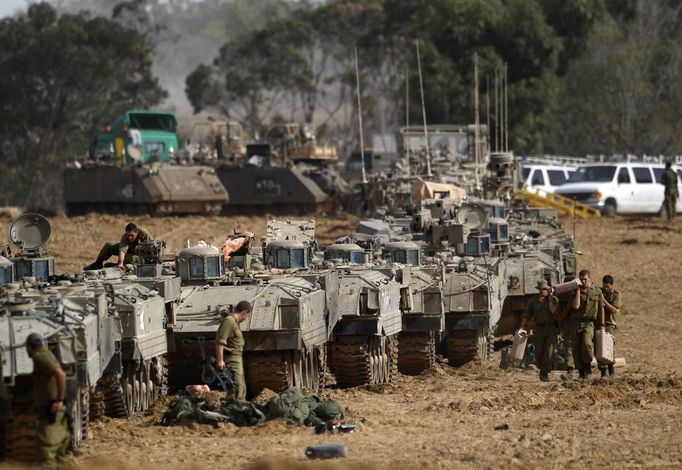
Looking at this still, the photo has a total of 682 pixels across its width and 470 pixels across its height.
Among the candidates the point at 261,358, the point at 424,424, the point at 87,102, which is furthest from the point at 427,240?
the point at 87,102

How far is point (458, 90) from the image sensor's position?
62.9 metres

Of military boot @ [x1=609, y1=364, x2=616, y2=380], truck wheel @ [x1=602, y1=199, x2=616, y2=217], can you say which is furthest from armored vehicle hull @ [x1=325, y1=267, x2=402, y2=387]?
truck wheel @ [x1=602, y1=199, x2=616, y2=217]

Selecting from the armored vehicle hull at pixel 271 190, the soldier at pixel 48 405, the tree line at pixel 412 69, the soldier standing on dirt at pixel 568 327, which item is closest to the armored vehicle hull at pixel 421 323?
the soldier standing on dirt at pixel 568 327

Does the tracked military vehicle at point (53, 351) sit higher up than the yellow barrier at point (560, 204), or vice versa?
the tracked military vehicle at point (53, 351)

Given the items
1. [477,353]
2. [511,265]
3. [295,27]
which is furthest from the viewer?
[295,27]

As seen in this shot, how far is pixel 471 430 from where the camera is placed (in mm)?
15094

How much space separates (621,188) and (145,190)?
12653 millimetres

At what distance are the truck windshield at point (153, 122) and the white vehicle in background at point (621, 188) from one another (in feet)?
46.8

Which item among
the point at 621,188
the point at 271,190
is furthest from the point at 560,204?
the point at 271,190

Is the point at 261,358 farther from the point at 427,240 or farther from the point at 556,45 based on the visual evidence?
the point at 556,45

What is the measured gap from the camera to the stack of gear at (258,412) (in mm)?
15531

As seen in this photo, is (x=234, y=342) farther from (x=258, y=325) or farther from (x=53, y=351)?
(x=53, y=351)

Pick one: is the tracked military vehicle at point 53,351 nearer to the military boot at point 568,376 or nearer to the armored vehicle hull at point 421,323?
the armored vehicle hull at point 421,323

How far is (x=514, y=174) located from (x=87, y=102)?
105 ft
